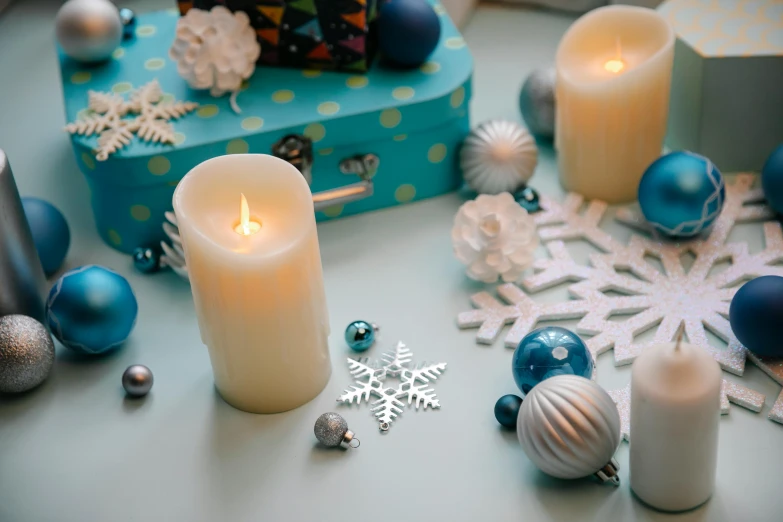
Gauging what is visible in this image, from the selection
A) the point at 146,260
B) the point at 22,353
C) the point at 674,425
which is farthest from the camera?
the point at 146,260

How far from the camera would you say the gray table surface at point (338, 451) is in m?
1.10

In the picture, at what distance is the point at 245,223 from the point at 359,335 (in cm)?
24

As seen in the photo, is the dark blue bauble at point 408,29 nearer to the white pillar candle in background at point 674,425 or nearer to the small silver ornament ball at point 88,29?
the small silver ornament ball at point 88,29

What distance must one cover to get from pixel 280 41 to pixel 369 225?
0.33 metres

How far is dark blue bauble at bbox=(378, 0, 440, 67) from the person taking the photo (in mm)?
1470

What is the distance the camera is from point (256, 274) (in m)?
1.09

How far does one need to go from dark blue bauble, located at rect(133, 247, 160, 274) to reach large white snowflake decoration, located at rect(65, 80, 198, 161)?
15cm

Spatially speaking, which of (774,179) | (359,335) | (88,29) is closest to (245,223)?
(359,335)

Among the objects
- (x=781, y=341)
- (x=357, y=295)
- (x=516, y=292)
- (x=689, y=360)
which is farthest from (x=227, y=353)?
(x=781, y=341)

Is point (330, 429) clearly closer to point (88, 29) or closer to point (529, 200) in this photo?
point (529, 200)

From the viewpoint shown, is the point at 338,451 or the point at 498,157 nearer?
the point at 338,451

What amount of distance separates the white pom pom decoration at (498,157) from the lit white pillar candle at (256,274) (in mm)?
424

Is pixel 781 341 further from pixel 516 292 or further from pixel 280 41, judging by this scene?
A: pixel 280 41

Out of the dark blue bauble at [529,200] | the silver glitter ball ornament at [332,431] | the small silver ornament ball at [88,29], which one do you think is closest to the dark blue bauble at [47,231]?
the small silver ornament ball at [88,29]
